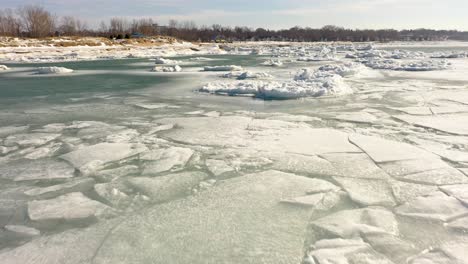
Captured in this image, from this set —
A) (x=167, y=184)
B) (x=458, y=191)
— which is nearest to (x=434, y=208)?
(x=458, y=191)

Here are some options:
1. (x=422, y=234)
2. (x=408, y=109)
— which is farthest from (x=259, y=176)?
(x=408, y=109)

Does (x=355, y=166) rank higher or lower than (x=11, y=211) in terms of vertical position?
higher

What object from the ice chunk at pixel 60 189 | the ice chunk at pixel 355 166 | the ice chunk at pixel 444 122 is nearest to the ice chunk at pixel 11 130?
the ice chunk at pixel 60 189

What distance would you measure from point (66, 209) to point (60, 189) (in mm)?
433

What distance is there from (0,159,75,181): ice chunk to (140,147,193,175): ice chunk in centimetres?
72

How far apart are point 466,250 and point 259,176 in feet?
5.33

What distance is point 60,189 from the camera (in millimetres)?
2930

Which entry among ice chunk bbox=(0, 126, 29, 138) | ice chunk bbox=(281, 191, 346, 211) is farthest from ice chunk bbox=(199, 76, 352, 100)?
ice chunk bbox=(281, 191, 346, 211)

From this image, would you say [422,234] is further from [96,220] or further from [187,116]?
[187,116]

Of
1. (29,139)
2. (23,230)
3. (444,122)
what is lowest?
(23,230)

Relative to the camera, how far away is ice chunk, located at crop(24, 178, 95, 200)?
282 cm

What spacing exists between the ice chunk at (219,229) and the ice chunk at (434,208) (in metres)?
0.73

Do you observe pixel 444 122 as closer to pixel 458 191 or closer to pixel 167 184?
pixel 458 191

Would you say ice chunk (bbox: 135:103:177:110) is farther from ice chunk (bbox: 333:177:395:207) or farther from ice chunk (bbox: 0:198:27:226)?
ice chunk (bbox: 333:177:395:207)
